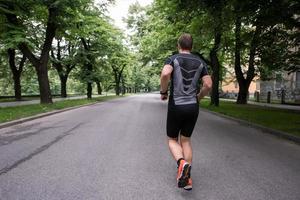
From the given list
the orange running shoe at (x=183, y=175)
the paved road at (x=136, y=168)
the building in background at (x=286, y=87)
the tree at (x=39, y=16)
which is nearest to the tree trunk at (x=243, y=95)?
the building in background at (x=286, y=87)

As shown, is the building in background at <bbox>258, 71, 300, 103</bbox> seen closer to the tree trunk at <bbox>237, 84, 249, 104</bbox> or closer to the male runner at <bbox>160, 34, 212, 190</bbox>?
the tree trunk at <bbox>237, 84, 249, 104</bbox>

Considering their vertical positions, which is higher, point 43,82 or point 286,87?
point 43,82

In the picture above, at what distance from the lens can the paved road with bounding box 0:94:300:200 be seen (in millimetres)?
4695

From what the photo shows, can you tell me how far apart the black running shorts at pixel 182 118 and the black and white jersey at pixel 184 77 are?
0.07 m

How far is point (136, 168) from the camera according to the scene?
6.02 meters

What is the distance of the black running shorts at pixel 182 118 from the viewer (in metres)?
4.81

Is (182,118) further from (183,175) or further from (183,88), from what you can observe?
(183,175)

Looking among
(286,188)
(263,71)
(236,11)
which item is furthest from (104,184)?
(263,71)

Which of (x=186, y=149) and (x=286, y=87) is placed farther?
(x=286, y=87)

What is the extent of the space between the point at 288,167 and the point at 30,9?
18720 mm

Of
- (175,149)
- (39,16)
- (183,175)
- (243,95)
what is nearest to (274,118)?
(175,149)

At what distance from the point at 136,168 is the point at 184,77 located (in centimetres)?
199

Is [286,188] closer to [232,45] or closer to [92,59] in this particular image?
[232,45]

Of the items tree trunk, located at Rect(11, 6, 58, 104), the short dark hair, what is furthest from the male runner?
tree trunk, located at Rect(11, 6, 58, 104)
